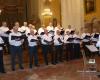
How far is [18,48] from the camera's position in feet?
51.8

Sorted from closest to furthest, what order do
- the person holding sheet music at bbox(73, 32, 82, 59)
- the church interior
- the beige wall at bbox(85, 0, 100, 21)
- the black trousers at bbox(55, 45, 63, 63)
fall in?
the church interior
the black trousers at bbox(55, 45, 63, 63)
the person holding sheet music at bbox(73, 32, 82, 59)
the beige wall at bbox(85, 0, 100, 21)

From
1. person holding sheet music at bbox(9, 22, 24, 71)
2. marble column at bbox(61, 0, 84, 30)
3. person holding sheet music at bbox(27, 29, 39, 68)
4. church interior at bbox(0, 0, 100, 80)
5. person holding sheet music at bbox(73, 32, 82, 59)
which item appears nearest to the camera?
church interior at bbox(0, 0, 100, 80)

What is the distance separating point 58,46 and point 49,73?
3.91 m

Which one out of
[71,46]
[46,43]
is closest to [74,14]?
[71,46]

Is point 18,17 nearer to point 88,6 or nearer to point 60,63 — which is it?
point 88,6

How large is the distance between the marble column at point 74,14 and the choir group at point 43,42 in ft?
10.0

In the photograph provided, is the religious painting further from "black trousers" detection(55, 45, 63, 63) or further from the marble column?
"black trousers" detection(55, 45, 63, 63)

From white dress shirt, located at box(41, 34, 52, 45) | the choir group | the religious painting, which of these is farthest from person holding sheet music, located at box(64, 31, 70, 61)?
the religious painting

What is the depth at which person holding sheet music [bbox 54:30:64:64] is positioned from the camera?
18016mm

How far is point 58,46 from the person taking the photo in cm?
1827

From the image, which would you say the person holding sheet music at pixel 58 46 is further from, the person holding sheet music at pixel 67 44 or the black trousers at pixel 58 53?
the person holding sheet music at pixel 67 44

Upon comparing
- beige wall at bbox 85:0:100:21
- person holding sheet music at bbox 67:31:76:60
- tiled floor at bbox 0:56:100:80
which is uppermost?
beige wall at bbox 85:0:100:21

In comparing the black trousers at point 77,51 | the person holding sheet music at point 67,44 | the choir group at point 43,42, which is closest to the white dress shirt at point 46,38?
the choir group at point 43,42

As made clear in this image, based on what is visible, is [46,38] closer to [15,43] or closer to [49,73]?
[15,43]
